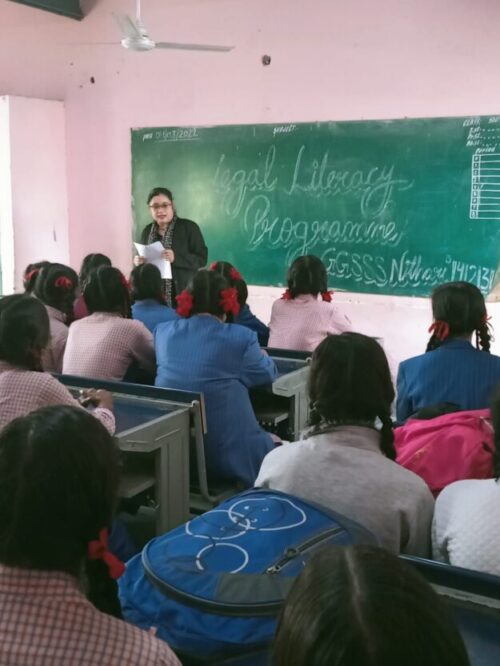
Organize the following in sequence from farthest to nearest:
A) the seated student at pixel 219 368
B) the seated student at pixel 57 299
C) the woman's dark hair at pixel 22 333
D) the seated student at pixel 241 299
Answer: the seated student at pixel 241 299, the seated student at pixel 57 299, the seated student at pixel 219 368, the woman's dark hair at pixel 22 333

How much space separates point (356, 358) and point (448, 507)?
0.43 metres

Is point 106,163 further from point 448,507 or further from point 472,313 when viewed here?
point 448,507

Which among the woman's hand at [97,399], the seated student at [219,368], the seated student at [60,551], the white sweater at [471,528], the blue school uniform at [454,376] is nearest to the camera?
the seated student at [60,551]

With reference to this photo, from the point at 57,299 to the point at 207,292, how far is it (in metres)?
0.97

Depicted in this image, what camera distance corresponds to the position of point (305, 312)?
388 cm

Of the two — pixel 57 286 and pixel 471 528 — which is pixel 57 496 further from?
pixel 57 286

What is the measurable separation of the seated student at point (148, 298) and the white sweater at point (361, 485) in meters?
1.90

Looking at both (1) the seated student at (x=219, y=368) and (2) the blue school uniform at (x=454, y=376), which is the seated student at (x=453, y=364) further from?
(1) the seated student at (x=219, y=368)

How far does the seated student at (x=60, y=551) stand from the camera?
3.28 feet

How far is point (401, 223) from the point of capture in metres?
5.14

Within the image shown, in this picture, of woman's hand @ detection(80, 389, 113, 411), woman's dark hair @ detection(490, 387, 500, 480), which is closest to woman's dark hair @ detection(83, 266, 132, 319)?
woman's hand @ detection(80, 389, 113, 411)

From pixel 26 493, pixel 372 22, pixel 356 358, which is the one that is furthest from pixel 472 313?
pixel 372 22

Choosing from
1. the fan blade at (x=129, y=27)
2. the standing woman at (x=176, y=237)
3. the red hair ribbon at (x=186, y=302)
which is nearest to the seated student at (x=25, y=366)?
the red hair ribbon at (x=186, y=302)

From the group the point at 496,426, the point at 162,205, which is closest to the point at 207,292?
the point at 496,426
